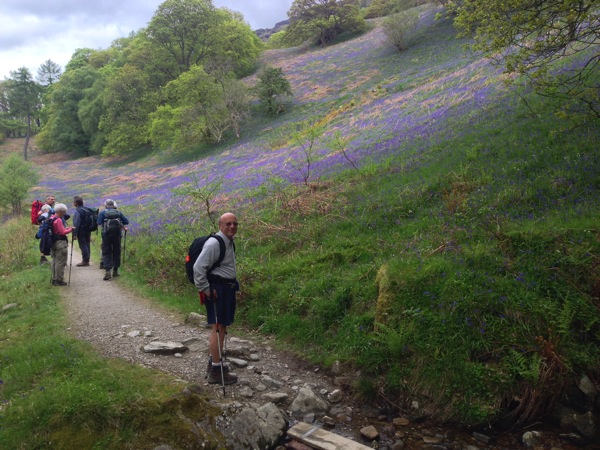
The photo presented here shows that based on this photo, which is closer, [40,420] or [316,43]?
[40,420]

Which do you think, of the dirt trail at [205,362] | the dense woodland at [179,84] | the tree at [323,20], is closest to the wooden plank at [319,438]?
the dirt trail at [205,362]

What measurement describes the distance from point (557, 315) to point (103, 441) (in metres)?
5.67

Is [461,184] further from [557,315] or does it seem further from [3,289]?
[3,289]

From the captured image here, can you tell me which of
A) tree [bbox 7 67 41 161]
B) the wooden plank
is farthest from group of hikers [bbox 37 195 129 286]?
tree [bbox 7 67 41 161]

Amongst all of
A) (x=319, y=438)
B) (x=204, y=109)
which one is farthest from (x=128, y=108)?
(x=319, y=438)

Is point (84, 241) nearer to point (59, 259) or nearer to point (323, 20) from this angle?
point (59, 259)

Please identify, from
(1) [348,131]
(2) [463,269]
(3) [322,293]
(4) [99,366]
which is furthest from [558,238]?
(1) [348,131]

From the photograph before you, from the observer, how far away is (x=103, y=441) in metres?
4.18

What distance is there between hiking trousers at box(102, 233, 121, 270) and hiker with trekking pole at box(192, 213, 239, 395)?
7793 mm

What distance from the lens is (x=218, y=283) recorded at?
17.8 feet

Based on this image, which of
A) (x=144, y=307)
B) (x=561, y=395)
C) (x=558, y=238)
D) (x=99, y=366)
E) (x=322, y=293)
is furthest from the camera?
(x=144, y=307)

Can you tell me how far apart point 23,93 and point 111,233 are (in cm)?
7390

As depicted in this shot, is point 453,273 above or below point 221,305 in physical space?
above

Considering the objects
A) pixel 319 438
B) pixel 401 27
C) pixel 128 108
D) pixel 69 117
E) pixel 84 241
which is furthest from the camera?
pixel 69 117
